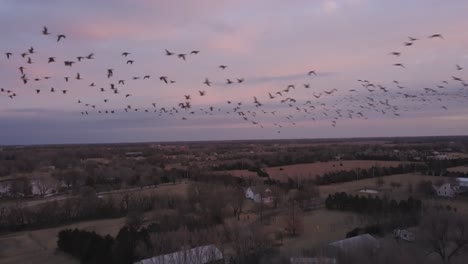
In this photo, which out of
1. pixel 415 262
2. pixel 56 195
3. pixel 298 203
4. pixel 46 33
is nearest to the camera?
pixel 46 33

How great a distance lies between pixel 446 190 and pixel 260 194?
31132 mm

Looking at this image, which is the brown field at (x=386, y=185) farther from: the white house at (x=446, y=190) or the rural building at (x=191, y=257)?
the rural building at (x=191, y=257)

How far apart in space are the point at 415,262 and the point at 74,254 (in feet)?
106

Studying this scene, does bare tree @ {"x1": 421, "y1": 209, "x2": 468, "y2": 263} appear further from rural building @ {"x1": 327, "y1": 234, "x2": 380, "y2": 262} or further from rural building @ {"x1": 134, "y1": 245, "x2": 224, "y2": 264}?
rural building @ {"x1": 134, "y1": 245, "x2": 224, "y2": 264}

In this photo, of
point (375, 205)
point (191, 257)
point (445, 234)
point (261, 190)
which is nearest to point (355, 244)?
point (445, 234)

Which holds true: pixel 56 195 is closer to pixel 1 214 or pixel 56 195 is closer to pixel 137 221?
pixel 1 214

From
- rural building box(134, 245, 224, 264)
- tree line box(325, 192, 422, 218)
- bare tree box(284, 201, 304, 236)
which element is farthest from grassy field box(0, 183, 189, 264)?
tree line box(325, 192, 422, 218)

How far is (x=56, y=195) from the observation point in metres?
93.7

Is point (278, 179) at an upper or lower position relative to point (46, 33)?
lower

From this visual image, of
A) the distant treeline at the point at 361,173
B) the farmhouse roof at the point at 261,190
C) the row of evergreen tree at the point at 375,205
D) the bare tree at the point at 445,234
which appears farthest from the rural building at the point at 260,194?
the bare tree at the point at 445,234

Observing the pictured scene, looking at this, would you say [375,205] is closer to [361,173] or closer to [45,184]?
[361,173]

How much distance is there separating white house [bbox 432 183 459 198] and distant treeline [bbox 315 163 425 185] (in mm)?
23853

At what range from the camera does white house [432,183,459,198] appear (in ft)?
257

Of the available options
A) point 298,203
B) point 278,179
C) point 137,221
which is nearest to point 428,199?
point 298,203
